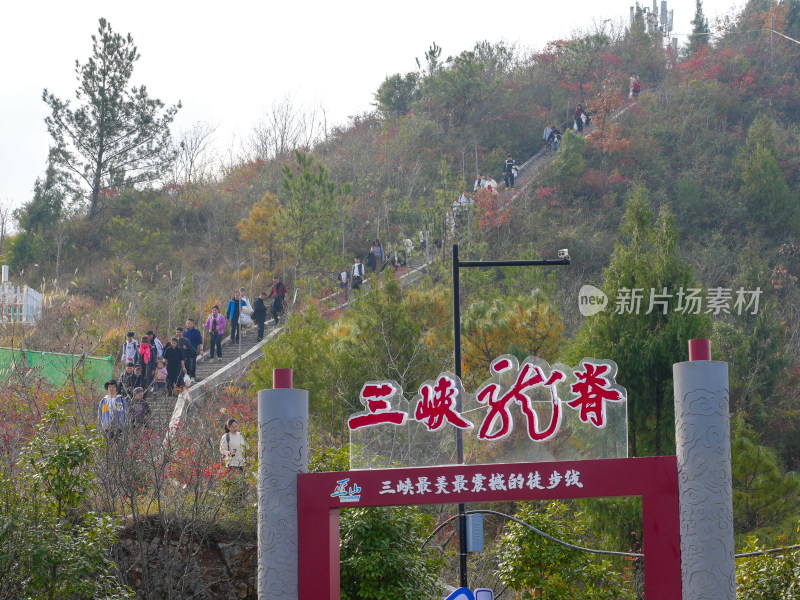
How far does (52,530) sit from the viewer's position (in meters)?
9.38

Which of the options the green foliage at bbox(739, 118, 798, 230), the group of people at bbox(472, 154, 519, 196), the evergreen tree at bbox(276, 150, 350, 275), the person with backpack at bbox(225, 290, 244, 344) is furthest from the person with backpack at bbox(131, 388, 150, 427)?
the green foliage at bbox(739, 118, 798, 230)

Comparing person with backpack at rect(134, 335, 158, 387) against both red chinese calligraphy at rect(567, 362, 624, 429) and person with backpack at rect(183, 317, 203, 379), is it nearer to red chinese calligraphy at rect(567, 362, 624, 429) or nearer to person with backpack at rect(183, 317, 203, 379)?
person with backpack at rect(183, 317, 203, 379)

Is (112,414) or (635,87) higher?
(635,87)

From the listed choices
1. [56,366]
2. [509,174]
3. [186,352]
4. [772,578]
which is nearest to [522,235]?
[509,174]

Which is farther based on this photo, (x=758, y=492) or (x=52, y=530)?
(x=758, y=492)

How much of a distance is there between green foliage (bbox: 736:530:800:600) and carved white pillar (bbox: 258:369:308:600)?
14.9 feet

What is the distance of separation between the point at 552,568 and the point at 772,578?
2.53m

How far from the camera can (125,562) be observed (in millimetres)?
12234

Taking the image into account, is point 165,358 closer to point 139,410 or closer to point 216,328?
point 216,328

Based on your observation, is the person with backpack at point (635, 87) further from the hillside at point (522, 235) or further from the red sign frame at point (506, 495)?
the red sign frame at point (506, 495)

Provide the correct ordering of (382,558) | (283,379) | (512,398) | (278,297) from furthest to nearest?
(278,297) < (382,558) < (512,398) < (283,379)

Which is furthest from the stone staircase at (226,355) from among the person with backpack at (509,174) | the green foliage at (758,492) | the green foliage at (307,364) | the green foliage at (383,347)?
the person with backpack at (509,174)

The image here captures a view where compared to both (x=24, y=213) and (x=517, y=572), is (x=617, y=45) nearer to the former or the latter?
(x=24, y=213)

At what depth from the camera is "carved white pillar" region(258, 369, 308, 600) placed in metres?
8.12
